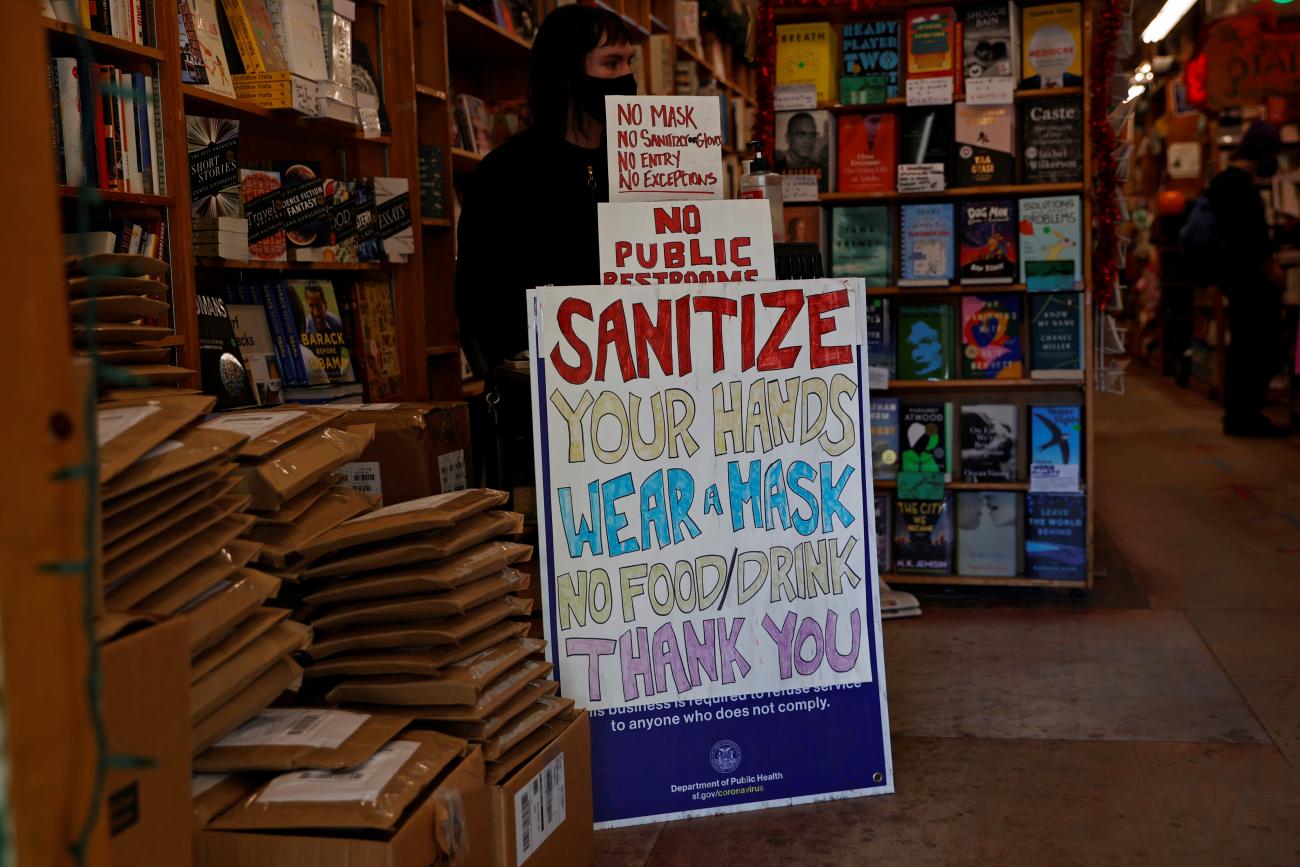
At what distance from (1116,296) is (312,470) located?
3005 millimetres

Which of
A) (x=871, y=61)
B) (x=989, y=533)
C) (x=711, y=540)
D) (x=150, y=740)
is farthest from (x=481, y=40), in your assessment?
(x=150, y=740)

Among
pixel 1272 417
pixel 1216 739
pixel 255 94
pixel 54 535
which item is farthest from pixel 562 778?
pixel 1272 417

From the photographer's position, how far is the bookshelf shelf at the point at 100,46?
87.4 inches

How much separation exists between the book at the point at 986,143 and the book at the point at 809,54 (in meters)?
0.44

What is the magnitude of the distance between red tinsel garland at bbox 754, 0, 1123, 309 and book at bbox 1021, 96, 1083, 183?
2.2 inches

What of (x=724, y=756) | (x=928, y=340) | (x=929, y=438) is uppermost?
(x=928, y=340)

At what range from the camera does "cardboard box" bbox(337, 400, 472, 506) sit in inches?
107

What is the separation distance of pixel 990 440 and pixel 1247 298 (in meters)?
4.28

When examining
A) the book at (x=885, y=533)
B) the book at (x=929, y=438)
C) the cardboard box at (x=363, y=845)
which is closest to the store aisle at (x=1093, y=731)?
the book at (x=885, y=533)

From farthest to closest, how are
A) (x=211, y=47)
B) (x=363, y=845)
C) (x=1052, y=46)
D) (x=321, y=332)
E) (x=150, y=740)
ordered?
(x=1052, y=46)
(x=321, y=332)
(x=211, y=47)
(x=363, y=845)
(x=150, y=740)

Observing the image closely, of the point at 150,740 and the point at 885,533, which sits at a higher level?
the point at 150,740

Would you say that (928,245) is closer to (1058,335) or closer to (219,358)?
(1058,335)

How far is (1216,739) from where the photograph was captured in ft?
9.09

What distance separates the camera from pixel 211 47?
9.22 ft
